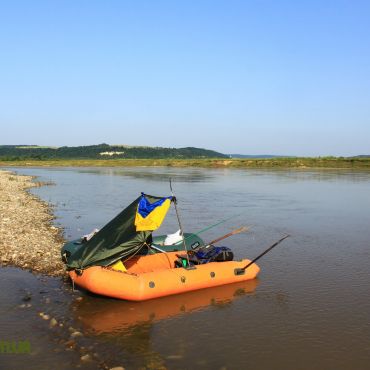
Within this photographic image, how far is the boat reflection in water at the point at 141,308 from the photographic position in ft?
32.3

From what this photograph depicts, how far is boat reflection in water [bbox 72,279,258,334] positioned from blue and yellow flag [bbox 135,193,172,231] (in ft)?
6.44

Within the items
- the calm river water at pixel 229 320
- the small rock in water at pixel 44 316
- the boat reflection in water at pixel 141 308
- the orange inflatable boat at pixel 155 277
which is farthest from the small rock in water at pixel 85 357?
the orange inflatable boat at pixel 155 277

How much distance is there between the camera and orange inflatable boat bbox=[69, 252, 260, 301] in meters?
11.0

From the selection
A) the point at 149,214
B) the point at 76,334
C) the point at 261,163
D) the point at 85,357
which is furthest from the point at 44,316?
the point at 261,163

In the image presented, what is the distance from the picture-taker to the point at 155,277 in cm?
1140

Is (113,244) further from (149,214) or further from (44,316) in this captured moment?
(44,316)

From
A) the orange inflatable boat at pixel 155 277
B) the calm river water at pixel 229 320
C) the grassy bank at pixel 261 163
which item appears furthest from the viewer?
the grassy bank at pixel 261 163

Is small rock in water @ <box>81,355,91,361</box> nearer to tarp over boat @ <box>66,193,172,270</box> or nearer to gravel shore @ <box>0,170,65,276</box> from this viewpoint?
tarp over boat @ <box>66,193,172,270</box>

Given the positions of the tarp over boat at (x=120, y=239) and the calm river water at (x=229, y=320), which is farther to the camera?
the tarp over boat at (x=120, y=239)

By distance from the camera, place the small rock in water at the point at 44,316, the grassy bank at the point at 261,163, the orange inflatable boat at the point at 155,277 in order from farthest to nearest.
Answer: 1. the grassy bank at the point at 261,163
2. the orange inflatable boat at the point at 155,277
3. the small rock in water at the point at 44,316

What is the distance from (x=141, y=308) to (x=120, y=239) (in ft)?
6.58

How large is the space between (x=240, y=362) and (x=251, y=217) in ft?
57.0

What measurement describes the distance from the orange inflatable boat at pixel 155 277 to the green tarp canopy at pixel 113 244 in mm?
294

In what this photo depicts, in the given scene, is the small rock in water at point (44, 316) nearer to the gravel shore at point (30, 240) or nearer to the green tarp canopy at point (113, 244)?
the green tarp canopy at point (113, 244)
